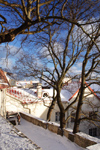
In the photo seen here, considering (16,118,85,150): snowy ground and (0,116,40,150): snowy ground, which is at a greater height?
(0,116,40,150): snowy ground

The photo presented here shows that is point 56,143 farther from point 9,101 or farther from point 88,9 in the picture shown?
point 9,101

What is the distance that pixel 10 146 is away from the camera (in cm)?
332

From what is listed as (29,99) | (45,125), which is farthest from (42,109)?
(45,125)

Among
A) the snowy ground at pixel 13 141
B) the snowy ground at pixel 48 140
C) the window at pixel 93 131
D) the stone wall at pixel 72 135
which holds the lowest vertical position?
the window at pixel 93 131

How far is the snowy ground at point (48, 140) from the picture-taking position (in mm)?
6635

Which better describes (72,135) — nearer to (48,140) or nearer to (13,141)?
(48,140)

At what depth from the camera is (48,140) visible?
293 inches

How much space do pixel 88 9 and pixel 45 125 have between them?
748cm

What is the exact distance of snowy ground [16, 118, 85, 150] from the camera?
261 inches

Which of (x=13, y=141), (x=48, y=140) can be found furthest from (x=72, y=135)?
(x=13, y=141)

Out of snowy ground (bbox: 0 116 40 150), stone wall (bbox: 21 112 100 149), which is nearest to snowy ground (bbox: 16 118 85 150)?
stone wall (bbox: 21 112 100 149)

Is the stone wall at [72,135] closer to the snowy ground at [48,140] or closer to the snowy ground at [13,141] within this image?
the snowy ground at [48,140]

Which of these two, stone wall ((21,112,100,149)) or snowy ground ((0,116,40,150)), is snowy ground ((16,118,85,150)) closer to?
stone wall ((21,112,100,149))

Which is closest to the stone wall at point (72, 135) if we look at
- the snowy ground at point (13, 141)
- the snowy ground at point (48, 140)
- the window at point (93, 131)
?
the snowy ground at point (48, 140)
